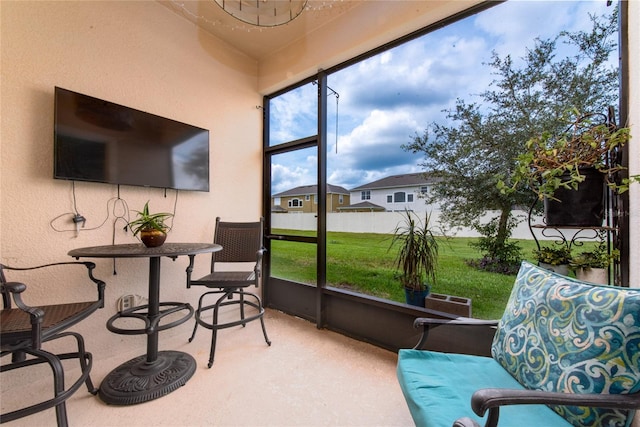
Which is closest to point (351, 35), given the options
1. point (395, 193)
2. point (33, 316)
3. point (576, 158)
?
point (395, 193)

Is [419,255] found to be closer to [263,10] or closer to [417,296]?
[417,296]

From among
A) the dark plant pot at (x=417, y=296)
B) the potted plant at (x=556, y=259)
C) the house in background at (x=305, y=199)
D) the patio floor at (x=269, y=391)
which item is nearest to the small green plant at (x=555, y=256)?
the potted plant at (x=556, y=259)

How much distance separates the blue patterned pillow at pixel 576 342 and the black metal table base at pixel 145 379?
1.91 metres

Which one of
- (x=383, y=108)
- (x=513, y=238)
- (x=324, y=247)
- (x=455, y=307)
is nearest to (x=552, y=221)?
(x=513, y=238)

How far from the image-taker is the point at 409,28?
1997 mm

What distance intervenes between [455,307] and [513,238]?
0.60 meters

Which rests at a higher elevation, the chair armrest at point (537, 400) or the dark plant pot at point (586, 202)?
the dark plant pot at point (586, 202)

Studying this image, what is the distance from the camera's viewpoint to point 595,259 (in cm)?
122

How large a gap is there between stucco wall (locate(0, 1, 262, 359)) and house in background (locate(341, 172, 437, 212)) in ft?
4.70

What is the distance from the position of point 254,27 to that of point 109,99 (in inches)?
59.2

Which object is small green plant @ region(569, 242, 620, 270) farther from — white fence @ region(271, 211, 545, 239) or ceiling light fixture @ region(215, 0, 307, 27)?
ceiling light fixture @ region(215, 0, 307, 27)

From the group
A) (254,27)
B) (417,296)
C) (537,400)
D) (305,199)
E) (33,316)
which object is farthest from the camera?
(305,199)

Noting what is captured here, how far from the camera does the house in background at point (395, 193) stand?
2.01 metres

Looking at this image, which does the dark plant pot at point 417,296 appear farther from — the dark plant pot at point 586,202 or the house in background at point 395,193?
the dark plant pot at point 586,202
